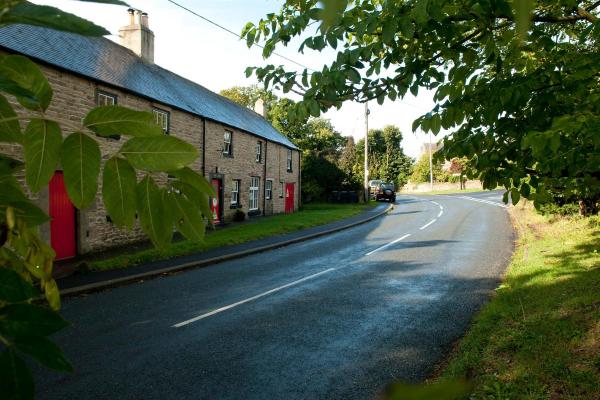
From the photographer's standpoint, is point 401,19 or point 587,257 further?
point 587,257

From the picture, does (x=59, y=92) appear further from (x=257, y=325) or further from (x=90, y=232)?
(x=257, y=325)

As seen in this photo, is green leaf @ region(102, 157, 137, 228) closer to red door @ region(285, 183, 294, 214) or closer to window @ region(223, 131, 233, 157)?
window @ region(223, 131, 233, 157)

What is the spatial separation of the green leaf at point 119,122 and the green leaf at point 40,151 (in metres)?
0.09

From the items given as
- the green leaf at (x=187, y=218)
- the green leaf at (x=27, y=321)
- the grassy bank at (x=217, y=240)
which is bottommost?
the grassy bank at (x=217, y=240)

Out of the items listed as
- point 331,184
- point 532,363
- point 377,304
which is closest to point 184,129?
point 377,304

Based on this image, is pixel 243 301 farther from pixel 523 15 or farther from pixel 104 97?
pixel 104 97

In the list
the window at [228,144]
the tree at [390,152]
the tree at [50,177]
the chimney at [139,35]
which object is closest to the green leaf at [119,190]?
the tree at [50,177]

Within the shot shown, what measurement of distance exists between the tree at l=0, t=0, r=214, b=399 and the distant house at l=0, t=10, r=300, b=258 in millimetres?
75

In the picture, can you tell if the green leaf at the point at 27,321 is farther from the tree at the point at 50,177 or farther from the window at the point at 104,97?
the window at the point at 104,97

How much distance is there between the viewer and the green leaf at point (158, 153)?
0.93 m

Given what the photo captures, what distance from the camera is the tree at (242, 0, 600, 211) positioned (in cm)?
391

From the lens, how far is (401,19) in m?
3.63

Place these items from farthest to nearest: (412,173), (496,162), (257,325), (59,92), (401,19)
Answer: (412,173)
(59,92)
(257,325)
(496,162)
(401,19)

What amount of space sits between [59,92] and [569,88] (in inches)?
528
